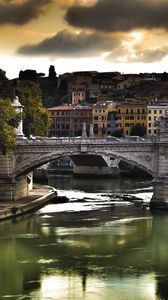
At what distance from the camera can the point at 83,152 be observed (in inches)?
1780

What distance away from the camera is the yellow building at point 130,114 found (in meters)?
94.1

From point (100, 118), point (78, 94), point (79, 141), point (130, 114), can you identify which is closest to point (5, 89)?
point (79, 141)

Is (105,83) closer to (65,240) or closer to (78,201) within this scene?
(78,201)

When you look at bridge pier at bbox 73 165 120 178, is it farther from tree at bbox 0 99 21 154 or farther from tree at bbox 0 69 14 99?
tree at bbox 0 99 21 154

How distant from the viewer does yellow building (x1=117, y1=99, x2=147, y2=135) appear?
94.1m

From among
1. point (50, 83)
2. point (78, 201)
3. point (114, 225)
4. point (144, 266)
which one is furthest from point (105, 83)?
point (144, 266)

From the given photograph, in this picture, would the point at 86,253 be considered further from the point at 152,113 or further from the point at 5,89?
the point at 152,113

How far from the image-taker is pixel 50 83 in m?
131

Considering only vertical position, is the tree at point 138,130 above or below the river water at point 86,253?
above

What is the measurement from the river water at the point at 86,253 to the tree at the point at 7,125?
13.3ft

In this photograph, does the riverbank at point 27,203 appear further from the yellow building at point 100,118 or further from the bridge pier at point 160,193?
the yellow building at point 100,118

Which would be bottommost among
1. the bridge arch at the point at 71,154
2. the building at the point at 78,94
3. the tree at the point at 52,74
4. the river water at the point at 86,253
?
the river water at the point at 86,253

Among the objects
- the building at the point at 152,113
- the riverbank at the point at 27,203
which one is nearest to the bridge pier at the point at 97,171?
the building at the point at 152,113

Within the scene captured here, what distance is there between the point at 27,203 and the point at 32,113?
15.6 meters
